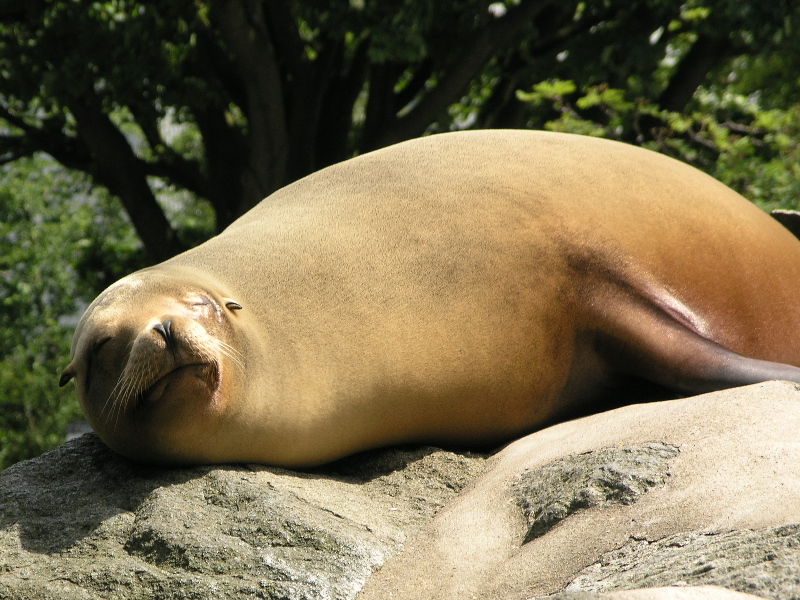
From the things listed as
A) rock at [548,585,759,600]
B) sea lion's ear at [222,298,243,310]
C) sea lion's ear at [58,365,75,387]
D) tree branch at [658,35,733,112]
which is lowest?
rock at [548,585,759,600]

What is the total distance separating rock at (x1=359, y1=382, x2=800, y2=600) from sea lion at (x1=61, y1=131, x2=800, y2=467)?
18.0 inches

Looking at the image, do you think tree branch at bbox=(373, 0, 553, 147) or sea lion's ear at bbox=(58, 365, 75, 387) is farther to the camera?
tree branch at bbox=(373, 0, 553, 147)

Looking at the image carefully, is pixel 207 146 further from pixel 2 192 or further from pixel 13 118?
pixel 2 192

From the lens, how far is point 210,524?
2492mm

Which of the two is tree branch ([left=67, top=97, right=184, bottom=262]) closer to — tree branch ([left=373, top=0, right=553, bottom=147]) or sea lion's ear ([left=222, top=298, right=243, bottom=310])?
tree branch ([left=373, top=0, right=553, bottom=147])

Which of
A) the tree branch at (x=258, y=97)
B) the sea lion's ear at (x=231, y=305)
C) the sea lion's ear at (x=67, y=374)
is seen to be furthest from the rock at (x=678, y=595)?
the tree branch at (x=258, y=97)

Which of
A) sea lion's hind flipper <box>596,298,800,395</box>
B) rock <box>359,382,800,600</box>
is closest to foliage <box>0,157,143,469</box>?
sea lion's hind flipper <box>596,298,800,395</box>

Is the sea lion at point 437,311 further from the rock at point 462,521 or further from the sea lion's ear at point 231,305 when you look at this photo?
the rock at point 462,521

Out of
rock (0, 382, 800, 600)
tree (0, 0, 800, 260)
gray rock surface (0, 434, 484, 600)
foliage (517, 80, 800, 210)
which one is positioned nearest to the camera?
rock (0, 382, 800, 600)

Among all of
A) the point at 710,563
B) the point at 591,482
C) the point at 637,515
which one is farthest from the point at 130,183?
the point at 710,563

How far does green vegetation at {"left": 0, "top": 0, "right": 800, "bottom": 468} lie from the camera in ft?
25.6

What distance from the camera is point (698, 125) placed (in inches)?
386

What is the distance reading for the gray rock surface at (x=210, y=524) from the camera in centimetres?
223

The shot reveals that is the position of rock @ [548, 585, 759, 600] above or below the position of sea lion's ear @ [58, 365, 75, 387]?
below
